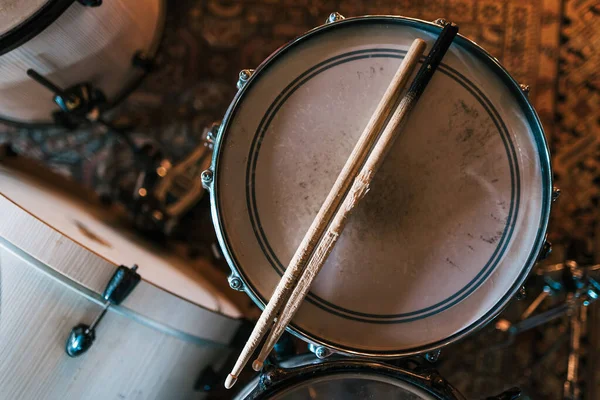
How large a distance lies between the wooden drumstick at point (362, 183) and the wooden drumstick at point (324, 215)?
11 millimetres

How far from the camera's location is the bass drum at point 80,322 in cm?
69

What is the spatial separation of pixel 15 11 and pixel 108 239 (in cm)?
44

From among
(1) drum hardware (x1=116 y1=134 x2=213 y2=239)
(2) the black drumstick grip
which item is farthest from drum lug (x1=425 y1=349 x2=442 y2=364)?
(1) drum hardware (x1=116 y1=134 x2=213 y2=239)

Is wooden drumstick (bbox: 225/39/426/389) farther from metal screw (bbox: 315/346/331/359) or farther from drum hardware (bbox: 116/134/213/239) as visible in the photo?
drum hardware (bbox: 116/134/213/239)

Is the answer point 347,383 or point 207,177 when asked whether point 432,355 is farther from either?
point 207,177

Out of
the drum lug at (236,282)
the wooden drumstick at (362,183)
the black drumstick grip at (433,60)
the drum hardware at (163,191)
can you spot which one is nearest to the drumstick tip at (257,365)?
the wooden drumstick at (362,183)

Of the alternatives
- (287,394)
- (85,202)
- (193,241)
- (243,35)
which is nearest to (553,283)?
(287,394)

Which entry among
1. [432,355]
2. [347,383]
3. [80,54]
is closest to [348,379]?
[347,383]

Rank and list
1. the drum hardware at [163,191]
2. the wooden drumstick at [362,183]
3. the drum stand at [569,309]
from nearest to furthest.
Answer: the wooden drumstick at [362,183] < the drum stand at [569,309] < the drum hardware at [163,191]

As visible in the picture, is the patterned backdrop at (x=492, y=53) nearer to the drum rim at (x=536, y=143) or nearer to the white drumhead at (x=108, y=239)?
the white drumhead at (x=108, y=239)

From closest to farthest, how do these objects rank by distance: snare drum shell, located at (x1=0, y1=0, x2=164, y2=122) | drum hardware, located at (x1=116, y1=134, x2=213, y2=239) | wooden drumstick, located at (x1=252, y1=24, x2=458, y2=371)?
wooden drumstick, located at (x1=252, y1=24, x2=458, y2=371), snare drum shell, located at (x1=0, y1=0, x2=164, y2=122), drum hardware, located at (x1=116, y1=134, x2=213, y2=239)

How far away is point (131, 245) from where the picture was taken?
3.35 ft

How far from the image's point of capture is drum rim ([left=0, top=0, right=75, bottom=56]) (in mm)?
727

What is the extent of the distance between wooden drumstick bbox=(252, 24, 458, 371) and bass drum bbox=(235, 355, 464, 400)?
70mm
